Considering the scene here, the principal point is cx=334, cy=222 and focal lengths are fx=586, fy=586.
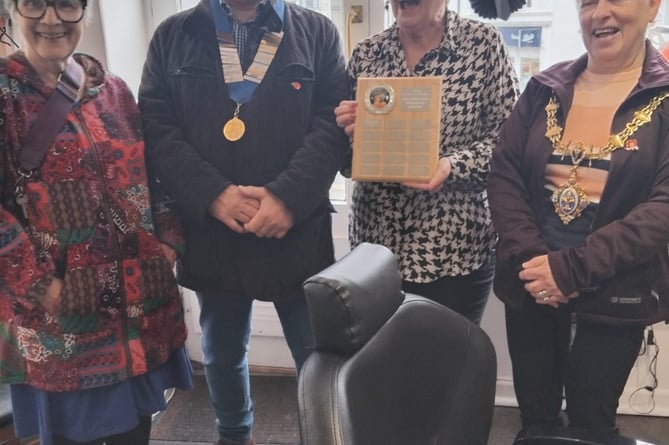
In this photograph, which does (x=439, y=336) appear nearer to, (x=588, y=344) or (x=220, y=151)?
(x=588, y=344)

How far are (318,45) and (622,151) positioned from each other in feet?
2.26

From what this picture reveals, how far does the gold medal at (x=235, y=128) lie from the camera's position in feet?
4.28

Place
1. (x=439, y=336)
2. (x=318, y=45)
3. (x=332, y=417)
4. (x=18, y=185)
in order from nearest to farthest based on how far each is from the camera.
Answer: (x=332, y=417) < (x=439, y=336) < (x=18, y=185) < (x=318, y=45)

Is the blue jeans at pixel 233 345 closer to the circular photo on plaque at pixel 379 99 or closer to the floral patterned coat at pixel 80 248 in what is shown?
the floral patterned coat at pixel 80 248

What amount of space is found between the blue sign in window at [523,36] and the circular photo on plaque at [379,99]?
0.91 metres

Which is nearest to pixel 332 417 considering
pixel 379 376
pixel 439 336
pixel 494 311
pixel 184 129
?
pixel 379 376

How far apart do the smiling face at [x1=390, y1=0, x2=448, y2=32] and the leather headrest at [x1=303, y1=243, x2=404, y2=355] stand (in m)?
0.65

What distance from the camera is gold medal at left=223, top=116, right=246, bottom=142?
4.28 ft

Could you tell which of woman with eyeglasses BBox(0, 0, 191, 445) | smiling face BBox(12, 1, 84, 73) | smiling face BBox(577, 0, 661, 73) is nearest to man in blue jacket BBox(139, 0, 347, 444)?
woman with eyeglasses BBox(0, 0, 191, 445)

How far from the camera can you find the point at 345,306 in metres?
0.77

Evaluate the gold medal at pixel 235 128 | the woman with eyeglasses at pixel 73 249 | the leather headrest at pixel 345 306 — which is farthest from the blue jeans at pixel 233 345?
the leather headrest at pixel 345 306

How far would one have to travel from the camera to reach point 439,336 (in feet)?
3.04

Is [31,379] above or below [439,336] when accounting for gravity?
below

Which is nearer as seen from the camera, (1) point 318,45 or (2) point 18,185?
(2) point 18,185
